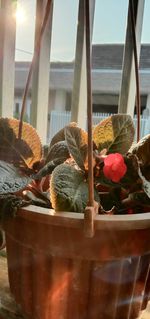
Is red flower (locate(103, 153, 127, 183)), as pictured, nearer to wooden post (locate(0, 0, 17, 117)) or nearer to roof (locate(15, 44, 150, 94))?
wooden post (locate(0, 0, 17, 117))

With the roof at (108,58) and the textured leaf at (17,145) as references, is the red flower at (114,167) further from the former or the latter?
the roof at (108,58)

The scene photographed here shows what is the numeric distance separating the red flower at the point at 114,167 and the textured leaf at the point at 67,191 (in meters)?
0.04

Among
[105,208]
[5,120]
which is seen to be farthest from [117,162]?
[5,120]

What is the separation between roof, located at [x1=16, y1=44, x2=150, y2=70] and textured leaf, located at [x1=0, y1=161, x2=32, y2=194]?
63cm

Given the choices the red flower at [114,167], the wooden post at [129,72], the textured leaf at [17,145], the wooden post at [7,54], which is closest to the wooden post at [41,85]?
the wooden post at [7,54]

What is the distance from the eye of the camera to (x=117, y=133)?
0.42m

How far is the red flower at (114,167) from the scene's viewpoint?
36 cm

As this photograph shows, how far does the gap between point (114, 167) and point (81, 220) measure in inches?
3.4

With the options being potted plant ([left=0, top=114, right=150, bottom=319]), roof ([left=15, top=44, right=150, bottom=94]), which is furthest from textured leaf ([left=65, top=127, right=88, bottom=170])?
roof ([left=15, top=44, right=150, bottom=94])

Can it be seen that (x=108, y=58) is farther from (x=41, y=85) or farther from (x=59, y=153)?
(x=59, y=153)

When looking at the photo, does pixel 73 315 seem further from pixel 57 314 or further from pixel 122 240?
pixel 122 240

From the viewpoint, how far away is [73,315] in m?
0.37

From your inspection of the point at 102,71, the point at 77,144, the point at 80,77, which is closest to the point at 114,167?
the point at 77,144

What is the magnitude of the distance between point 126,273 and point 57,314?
108mm
